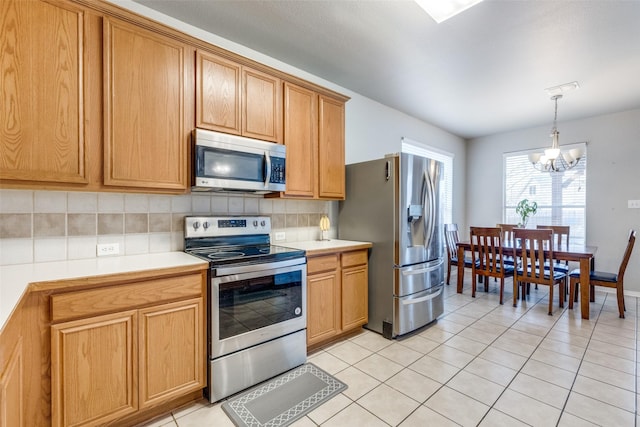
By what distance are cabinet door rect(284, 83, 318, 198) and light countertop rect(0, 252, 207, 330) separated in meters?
1.12

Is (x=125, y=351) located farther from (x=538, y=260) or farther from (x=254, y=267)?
(x=538, y=260)

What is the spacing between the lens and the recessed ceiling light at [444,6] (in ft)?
6.15

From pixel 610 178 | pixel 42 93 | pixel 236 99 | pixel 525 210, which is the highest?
pixel 236 99

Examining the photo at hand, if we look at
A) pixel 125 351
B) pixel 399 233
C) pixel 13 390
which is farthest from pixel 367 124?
pixel 13 390

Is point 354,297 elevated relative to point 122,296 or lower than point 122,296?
lower

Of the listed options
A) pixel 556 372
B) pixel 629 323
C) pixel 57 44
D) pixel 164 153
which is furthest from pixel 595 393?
pixel 57 44

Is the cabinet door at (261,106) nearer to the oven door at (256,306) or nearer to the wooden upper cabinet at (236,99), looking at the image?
the wooden upper cabinet at (236,99)

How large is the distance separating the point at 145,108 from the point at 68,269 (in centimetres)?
103

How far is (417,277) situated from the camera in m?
2.83

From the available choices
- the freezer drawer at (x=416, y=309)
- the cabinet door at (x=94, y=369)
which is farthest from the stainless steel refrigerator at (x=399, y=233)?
the cabinet door at (x=94, y=369)

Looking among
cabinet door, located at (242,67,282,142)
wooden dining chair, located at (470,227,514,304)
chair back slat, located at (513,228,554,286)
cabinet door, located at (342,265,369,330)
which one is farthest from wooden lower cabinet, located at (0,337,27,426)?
chair back slat, located at (513,228,554,286)

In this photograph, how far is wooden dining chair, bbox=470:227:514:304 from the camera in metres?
3.74

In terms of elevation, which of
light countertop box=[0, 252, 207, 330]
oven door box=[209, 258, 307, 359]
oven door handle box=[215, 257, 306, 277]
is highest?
light countertop box=[0, 252, 207, 330]

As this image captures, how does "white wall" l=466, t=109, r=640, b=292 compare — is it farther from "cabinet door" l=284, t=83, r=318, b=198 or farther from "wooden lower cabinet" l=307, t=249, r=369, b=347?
"cabinet door" l=284, t=83, r=318, b=198
